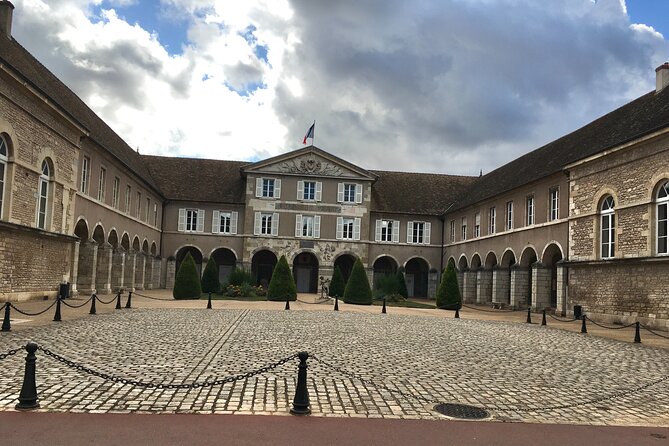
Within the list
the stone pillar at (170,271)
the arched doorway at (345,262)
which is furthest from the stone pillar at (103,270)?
the arched doorway at (345,262)

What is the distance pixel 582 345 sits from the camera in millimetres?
13367

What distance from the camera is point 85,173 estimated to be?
25719 millimetres

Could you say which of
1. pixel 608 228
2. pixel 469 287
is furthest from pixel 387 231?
pixel 608 228

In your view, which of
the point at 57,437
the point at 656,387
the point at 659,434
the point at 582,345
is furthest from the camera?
the point at 582,345

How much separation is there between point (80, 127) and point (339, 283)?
16.4 metres

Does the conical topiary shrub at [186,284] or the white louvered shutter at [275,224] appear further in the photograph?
the white louvered shutter at [275,224]

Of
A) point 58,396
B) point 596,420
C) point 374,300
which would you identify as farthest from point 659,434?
point 374,300

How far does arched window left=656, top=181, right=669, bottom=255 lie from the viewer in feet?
59.1

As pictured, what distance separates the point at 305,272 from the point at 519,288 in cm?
1840

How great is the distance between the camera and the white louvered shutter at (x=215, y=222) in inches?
1606

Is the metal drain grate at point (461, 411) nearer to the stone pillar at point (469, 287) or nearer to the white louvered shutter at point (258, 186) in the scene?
the stone pillar at point (469, 287)

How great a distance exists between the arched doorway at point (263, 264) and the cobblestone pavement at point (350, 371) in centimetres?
2678

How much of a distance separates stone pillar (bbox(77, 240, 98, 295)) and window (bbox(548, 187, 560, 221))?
20827 millimetres

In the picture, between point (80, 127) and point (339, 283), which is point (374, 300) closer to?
point (339, 283)
